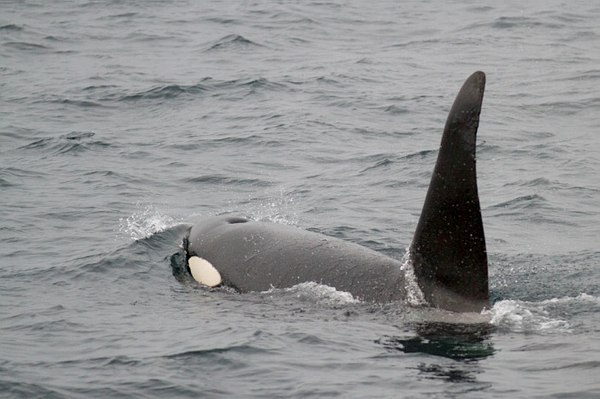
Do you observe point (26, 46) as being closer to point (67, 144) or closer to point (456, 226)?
point (67, 144)

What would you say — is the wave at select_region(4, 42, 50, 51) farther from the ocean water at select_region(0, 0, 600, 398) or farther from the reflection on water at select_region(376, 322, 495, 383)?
the reflection on water at select_region(376, 322, 495, 383)

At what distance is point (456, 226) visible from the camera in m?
8.47

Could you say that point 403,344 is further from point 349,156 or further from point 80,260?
point 349,156

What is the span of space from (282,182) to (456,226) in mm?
7432

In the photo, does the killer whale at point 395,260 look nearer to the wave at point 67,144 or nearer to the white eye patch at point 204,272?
the white eye patch at point 204,272

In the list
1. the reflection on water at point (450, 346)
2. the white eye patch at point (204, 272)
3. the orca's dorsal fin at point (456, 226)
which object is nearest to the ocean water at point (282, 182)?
the reflection on water at point (450, 346)

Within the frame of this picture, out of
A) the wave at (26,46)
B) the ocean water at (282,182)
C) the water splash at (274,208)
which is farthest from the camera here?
the wave at (26,46)

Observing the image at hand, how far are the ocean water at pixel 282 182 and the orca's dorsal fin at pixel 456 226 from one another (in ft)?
0.84

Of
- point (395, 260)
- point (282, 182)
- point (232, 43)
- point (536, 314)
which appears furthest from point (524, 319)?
point (232, 43)

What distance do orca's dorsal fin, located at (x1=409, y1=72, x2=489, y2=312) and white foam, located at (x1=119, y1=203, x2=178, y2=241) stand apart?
5.03 meters

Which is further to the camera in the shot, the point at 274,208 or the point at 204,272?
the point at 274,208

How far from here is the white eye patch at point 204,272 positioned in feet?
35.2

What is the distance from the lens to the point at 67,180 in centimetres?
1628

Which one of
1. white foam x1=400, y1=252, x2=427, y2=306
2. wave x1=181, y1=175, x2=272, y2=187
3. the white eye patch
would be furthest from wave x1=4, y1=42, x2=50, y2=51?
white foam x1=400, y1=252, x2=427, y2=306
